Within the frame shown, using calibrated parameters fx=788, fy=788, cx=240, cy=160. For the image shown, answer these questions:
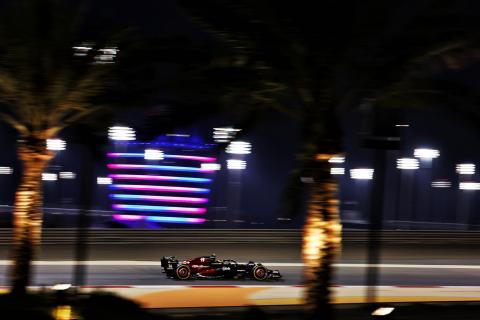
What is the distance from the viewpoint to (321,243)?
38.0 ft

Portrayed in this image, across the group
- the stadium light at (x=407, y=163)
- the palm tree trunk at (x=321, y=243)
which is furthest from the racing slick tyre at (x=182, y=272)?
the stadium light at (x=407, y=163)

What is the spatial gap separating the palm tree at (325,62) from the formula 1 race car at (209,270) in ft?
41.7

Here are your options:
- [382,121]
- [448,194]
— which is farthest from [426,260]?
[448,194]

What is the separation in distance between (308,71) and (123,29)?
16.0ft

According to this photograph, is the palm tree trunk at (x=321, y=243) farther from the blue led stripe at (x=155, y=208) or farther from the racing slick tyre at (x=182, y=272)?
the blue led stripe at (x=155, y=208)

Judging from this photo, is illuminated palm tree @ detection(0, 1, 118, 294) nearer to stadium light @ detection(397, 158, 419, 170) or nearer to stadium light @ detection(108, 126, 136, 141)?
stadium light @ detection(108, 126, 136, 141)

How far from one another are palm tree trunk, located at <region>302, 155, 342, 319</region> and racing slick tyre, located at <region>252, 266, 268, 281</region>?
41.7 ft

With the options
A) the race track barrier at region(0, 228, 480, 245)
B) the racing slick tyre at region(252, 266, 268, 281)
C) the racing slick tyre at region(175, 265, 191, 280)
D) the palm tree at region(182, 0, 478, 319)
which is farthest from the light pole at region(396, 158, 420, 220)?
the palm tree at region(182, 0, 478, 319)

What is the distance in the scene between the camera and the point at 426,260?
33.7 meters

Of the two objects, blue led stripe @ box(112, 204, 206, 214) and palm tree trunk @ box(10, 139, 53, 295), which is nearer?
palm tree trunk @ box(10, 139, 53, 295)

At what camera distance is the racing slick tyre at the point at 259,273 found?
24.3 metres

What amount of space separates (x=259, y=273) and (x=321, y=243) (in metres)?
13.0

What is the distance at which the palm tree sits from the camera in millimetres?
11211

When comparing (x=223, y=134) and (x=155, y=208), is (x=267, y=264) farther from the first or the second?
(x=155, y=208)
